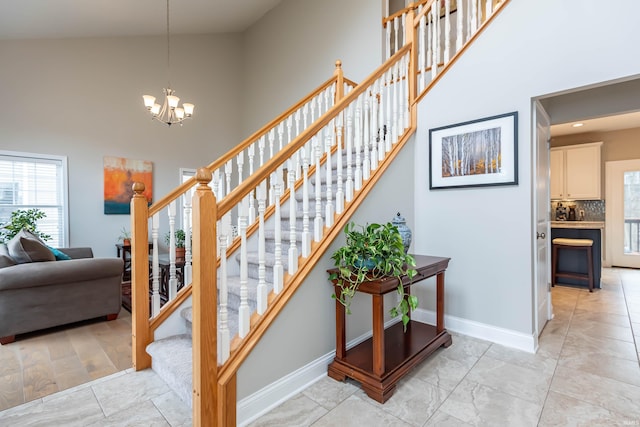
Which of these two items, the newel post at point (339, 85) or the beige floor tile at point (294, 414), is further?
the newel post at point (339, 85)

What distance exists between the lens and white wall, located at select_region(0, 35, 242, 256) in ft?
13.9

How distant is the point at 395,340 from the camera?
237 centimetres

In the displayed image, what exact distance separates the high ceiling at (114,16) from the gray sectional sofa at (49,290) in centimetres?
283

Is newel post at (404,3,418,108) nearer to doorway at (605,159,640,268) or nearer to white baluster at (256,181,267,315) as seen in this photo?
white baluster at (256,181,267,315)

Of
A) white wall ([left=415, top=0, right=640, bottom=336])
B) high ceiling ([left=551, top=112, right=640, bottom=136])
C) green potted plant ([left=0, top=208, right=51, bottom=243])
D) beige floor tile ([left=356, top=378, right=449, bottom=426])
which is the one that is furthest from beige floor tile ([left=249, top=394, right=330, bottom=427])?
high ceiling ([left=551, top=112, right=640, bottom=136])

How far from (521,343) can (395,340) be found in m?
1.05

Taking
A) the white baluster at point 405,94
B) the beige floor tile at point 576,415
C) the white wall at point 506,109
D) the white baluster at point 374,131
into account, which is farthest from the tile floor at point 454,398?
the white baluster at point 405,94

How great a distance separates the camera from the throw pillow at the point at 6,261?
9.35 ft

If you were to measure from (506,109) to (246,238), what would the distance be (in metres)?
2.35

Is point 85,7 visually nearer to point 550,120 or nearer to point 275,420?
point 275,420

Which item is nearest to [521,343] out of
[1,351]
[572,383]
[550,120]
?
[572,383]

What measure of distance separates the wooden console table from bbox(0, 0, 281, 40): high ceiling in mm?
4874

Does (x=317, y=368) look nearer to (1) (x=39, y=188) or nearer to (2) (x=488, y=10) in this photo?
(2) (x=488, y=10)

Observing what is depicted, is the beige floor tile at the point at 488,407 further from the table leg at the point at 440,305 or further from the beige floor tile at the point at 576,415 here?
the table leg at the point at 440,305
